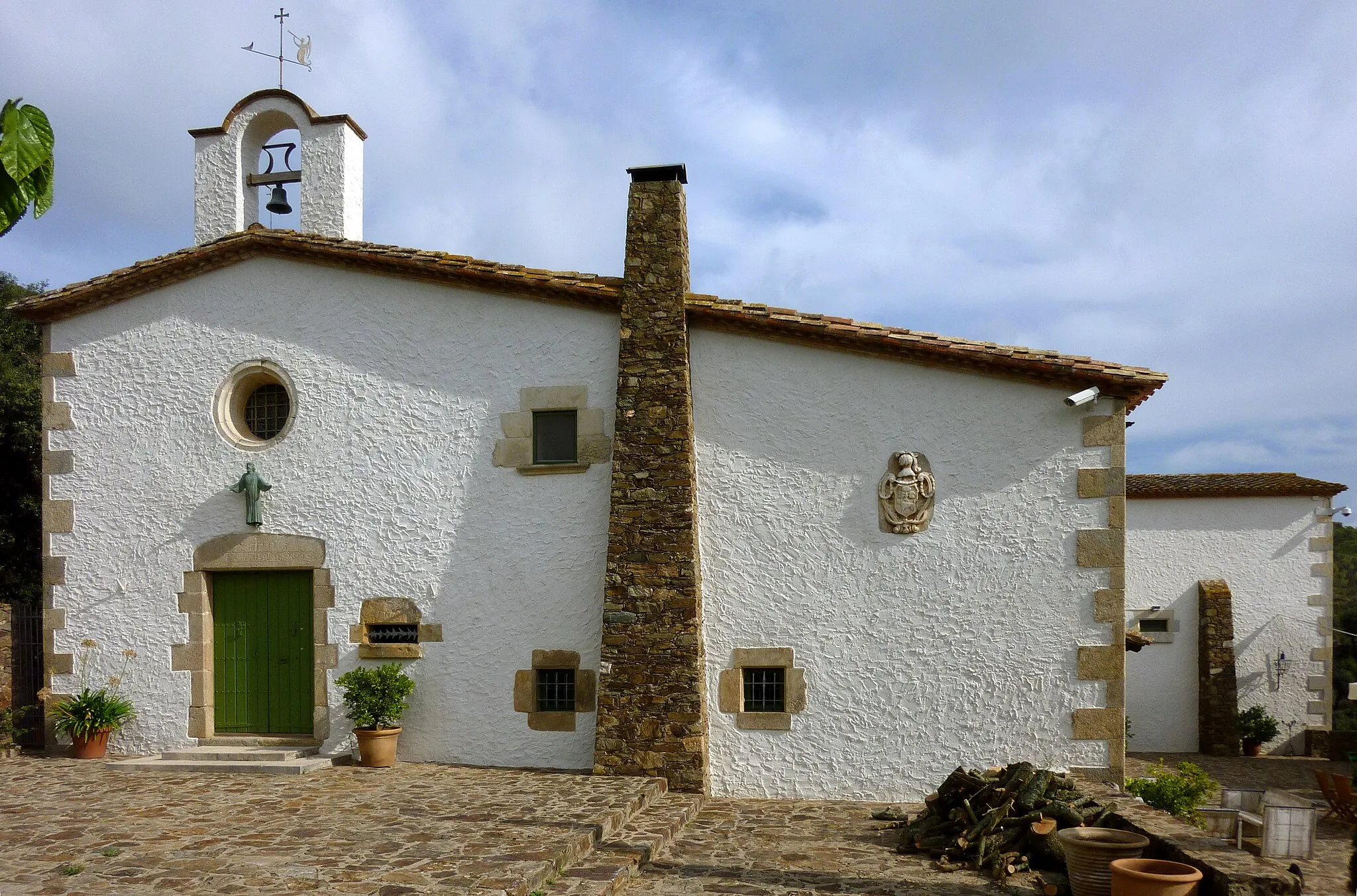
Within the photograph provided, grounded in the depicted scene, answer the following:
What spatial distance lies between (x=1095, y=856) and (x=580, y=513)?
5.04m

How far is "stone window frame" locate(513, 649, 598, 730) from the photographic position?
888 centimetres

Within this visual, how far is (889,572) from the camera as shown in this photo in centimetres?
863

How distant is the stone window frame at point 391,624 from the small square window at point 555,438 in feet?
6.00

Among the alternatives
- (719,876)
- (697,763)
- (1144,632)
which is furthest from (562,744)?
(1144,632)

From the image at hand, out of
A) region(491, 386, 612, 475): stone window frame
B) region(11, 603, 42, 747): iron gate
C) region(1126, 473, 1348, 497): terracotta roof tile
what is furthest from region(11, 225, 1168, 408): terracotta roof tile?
region(1126, 473, 1348, 497): terracotta roof tile

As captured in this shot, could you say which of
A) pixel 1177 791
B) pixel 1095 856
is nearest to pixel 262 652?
pixel 1095 856

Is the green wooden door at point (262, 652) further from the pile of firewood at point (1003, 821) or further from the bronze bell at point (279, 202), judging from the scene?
the pile of firewood at point (1003, 821)

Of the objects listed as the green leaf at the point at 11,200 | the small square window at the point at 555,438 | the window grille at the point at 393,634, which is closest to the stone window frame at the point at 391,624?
the window grille at the point at 393,634

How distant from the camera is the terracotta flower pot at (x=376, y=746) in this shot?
8930 millimetres

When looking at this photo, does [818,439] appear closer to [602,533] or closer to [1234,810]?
[602,533]

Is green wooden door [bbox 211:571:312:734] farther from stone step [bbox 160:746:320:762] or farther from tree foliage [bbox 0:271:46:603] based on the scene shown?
tree foliage [bbox 0:271:46:603]

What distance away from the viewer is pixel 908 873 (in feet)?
20.9

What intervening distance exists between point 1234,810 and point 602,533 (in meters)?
5.77

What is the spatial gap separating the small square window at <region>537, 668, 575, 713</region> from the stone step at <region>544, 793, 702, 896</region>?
1339 mm
